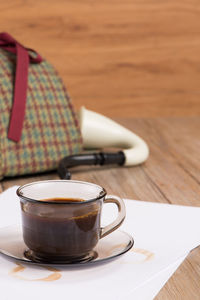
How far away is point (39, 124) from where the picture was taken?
3.54ft

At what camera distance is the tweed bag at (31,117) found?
1.03 metres

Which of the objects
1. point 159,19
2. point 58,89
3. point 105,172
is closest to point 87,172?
point 105,172

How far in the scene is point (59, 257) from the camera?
59 cm

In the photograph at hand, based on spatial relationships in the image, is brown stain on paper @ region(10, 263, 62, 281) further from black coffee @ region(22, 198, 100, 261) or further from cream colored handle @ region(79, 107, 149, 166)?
cream colored handle @ region(79, 107, 149, 166)

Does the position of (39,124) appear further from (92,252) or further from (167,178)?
(92,252)

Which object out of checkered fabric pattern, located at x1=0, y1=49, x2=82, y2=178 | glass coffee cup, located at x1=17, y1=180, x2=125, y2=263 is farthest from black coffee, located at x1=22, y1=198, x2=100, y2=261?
checkered fabric pattern, located at x1=0, y1=49, x2=82, y2=178

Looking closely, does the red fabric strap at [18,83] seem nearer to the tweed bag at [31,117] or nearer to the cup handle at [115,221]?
the tweed bag at [31,117]

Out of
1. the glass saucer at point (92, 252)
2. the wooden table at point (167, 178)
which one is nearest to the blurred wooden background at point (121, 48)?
the wooden table at point (167, 178)

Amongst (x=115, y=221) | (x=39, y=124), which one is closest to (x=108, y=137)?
(x=39, y=124)

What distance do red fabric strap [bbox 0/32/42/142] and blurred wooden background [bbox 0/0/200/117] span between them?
526 mm

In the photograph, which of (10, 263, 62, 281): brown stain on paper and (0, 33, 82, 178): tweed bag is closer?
(10, 263, 62, 281): brown stain on paper

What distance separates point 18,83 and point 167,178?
328 mm

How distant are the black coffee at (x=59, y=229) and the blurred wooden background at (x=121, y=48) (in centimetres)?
113

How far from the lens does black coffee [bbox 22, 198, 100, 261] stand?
0.57 metres
